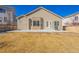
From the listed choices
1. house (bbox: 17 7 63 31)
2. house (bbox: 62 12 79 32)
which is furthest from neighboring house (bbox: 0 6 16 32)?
house (bbox: 62 12 79 32)

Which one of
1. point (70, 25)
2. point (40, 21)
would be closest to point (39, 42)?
point (40, 21)

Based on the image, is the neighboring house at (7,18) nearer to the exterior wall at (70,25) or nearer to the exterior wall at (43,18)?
the exterior wall at (43,18)

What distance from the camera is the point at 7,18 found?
550 centimetres

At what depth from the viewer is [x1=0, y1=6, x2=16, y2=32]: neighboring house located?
549 cm

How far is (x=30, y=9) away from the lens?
18.0 ft

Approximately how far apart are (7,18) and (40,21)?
0.60 m

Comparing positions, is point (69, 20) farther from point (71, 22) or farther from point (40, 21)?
point (40, 21)

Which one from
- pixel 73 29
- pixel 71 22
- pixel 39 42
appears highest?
pixel 71 22

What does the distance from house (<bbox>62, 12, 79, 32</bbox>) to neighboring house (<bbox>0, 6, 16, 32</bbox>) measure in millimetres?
925

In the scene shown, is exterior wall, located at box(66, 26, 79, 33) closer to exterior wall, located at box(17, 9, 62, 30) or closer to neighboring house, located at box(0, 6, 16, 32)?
exterior wall, located at box(17, 9, 62, 30)

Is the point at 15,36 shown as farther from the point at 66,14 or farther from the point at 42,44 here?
the point at 66,14

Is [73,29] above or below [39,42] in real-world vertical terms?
above
